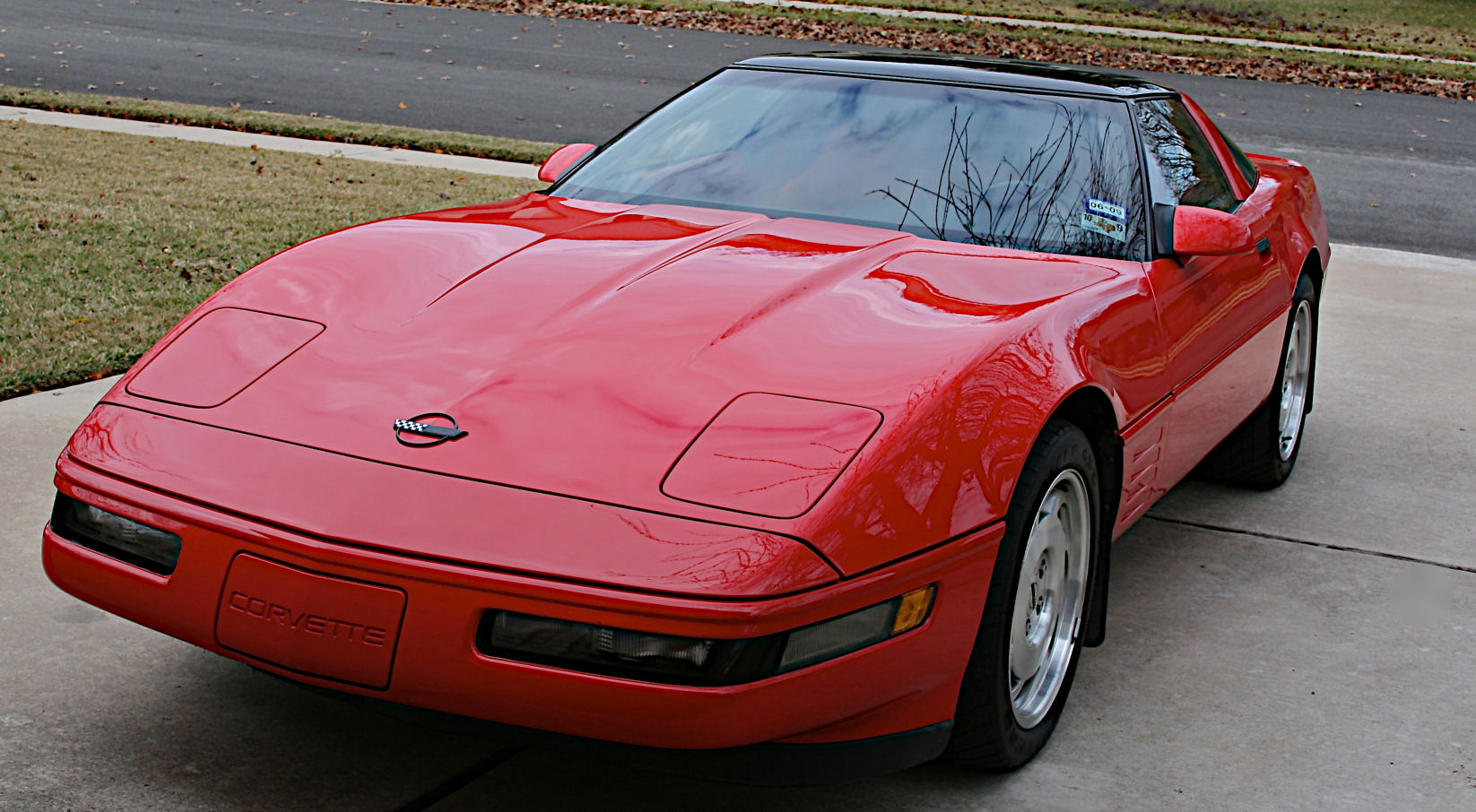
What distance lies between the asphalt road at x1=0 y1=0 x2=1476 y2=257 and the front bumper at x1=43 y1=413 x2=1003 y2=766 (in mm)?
7873

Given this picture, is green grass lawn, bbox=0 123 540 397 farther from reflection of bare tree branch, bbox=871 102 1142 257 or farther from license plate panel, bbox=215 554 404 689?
reflection of bare tree branch, bbox=871 102 1142 257

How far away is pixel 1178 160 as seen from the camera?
4051 millimetres

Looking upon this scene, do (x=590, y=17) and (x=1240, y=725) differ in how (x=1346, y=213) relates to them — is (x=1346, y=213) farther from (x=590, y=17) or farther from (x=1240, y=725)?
(x=590, y=17)

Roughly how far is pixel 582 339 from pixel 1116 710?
1.48m

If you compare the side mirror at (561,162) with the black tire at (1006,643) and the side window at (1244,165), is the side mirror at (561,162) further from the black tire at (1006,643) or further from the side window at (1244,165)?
the side window at (1244,165)

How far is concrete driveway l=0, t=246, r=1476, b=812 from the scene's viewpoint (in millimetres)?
2748

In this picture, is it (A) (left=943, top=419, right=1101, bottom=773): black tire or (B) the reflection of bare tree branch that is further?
(B) the reflection of bare tree branch

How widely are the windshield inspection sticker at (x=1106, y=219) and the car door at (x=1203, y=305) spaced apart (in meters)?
0.11

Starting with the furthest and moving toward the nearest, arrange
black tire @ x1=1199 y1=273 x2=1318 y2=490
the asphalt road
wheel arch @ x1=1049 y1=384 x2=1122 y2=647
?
1. the asphalt road
2. black tire @ x1=1199 y1=273 x2=1318 y2=490
3. wheel arch @ x1=1049 y1=384 x2=1122 y2=647

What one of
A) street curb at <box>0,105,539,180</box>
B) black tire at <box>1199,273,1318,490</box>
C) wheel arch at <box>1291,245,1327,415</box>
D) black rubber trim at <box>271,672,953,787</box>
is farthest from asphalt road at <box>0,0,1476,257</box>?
black rubber trim at <box>271,672,953,787</box>

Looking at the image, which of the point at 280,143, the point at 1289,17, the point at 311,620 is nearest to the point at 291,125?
the point at 280,143

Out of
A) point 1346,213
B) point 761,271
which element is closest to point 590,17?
point 1346,213

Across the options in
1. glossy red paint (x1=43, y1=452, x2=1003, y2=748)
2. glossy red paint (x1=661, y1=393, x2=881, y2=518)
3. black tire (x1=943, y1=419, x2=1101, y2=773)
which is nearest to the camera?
glossy red paint (x1=43, y1=452, x2=1003, y2=748)

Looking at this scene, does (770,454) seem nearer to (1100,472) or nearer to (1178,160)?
(1100,472)
